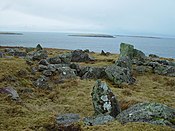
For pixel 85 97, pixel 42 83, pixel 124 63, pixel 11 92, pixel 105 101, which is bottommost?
pixel 85 97

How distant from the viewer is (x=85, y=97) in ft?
73.8

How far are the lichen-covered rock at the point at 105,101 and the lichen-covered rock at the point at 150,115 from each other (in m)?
1.33

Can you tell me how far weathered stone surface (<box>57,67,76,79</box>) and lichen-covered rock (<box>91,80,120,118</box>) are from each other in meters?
12.5

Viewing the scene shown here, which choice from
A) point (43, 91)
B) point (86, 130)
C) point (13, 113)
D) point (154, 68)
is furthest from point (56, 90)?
point (154, 68)

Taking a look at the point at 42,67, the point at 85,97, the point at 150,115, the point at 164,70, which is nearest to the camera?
the point at 150,115

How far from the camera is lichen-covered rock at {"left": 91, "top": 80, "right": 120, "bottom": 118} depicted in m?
16.0

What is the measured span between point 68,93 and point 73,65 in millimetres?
9605

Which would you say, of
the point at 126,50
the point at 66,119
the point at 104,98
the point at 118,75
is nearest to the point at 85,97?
the point at 104,98

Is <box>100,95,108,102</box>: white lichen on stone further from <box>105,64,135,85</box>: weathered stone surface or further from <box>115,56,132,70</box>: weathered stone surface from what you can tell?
<box>115,56,132,70</box>: weathered stone surface

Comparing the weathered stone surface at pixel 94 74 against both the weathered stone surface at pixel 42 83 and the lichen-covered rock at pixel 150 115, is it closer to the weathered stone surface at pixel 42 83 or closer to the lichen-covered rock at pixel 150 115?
the weathered stone surface at pixel 42 83

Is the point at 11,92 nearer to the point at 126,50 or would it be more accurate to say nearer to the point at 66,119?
the point at 66,119

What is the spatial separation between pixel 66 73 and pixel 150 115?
55.2 ft

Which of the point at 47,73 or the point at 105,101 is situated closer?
the point at 105,101

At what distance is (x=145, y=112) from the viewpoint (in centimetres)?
1412
